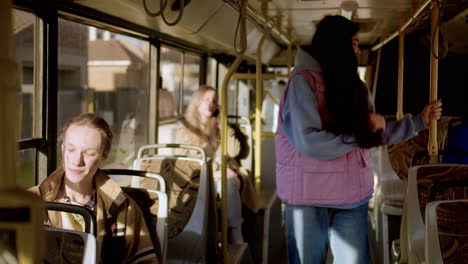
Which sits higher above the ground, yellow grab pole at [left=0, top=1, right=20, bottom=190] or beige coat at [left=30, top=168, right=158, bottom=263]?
yellow grab pole at [left=0, top=1, right=20, bottom=190]

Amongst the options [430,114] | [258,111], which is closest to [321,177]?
[430,114]

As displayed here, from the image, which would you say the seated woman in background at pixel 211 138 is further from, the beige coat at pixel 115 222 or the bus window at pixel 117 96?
the beige coat at pixel 115 222

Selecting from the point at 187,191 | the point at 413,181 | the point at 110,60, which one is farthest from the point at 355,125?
the point at 110,60

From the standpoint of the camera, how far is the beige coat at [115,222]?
2.11m

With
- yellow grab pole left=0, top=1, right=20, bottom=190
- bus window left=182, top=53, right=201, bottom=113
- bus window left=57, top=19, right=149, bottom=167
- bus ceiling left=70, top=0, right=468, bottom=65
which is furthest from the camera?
bus window left=182, top=53, right=201, bottom=113

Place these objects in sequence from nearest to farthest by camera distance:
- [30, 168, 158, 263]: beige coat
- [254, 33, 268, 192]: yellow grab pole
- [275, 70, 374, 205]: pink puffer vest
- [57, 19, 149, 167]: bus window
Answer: [30, 168, 158, 263]: beige coat
[275, 70, 374, 205]: pink puffer vest
[57, 19, 149, 167]: bus window
[254, 33, 268, 192]: yellow grab pole

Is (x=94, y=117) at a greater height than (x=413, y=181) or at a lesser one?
greater

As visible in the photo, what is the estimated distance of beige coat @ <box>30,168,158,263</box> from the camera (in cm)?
211

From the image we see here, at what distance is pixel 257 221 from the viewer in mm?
4656

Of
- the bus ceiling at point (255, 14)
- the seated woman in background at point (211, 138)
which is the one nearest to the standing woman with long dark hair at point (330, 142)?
the bus ceiling at point (255, 14)

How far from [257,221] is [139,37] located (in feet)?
6.35

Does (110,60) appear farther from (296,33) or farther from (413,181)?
(413,181)

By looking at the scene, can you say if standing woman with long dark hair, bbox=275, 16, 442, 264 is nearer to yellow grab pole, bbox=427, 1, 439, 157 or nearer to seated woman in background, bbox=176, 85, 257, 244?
yellow grab pole, bbox=427, 1, 439, 157

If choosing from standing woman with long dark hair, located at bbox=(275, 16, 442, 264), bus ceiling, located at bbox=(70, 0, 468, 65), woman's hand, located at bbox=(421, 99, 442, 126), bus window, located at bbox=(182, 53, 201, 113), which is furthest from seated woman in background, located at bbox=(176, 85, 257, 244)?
woman's hand, located at bbox=(421, 99, 442, 126)
